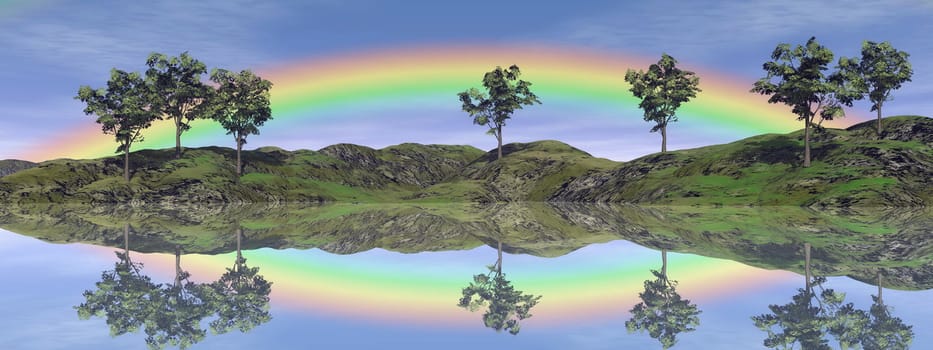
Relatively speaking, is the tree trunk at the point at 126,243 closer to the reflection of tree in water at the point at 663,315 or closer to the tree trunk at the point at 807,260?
the reflection of tree in water at the point at 663,315

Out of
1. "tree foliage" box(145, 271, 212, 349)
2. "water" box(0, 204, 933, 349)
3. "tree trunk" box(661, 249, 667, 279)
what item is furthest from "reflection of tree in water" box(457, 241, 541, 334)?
"tree foliage" box(145, 271, 212, 349)

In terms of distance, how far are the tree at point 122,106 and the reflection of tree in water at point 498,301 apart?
15594 centimetres

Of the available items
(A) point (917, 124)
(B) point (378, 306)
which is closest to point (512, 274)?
(B) point (378, 306)

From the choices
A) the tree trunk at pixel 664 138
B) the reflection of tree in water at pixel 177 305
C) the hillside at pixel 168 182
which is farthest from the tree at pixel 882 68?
the reflection of tree in water at pixel 177 305

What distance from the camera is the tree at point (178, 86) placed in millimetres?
168575

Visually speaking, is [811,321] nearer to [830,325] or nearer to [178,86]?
[830,325]

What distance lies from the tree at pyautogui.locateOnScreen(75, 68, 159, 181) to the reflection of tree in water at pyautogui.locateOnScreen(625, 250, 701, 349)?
16125 centimetres

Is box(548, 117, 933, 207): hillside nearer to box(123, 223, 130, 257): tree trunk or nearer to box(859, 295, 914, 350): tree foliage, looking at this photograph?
box(859, 295, 914, 350): tree foliage

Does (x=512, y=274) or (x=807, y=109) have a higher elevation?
(x=807, y=109)

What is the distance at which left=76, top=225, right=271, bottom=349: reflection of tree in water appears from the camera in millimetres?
15281

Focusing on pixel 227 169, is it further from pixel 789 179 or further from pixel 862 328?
pixel 862 328

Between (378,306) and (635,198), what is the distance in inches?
4923

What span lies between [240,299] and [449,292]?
668 centimetres

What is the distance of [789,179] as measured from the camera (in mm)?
120562
